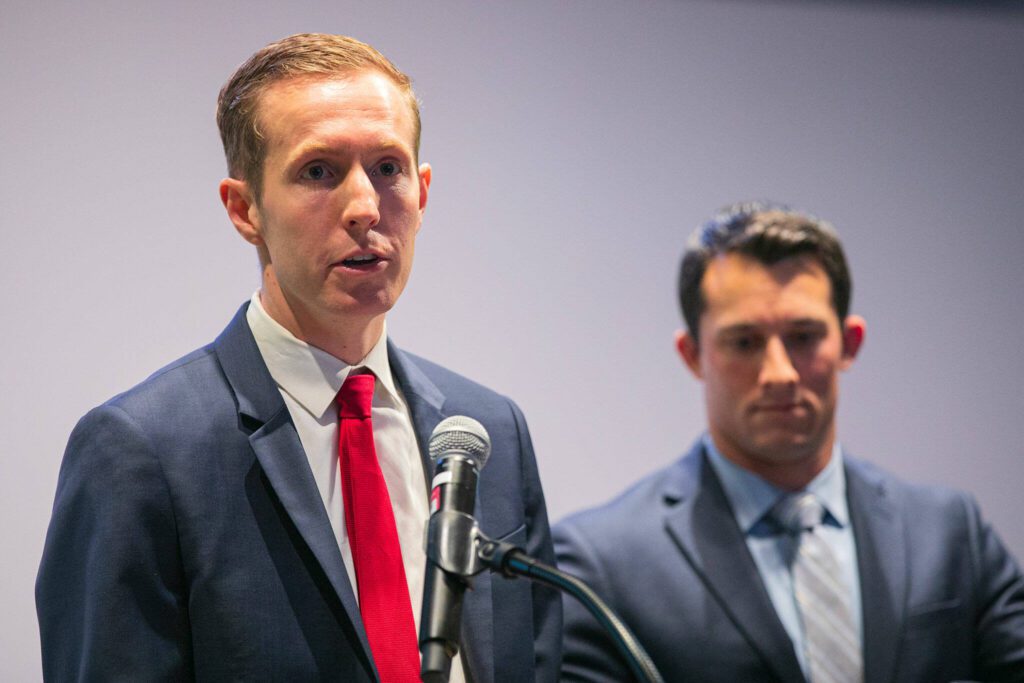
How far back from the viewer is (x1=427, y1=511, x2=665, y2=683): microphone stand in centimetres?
145

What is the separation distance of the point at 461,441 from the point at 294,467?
0.39m

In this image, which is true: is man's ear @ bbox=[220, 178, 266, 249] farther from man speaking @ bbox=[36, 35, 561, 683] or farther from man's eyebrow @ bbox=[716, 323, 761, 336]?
man's eyebrow @ bbox=[716, 323, 761, 336]

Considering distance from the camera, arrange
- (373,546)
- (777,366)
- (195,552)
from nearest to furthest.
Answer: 1. (195,552)
2. (373,546)
3. (777,366)

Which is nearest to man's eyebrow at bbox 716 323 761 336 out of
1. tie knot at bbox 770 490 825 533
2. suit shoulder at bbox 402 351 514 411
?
tie knot at bbox 770 490 825 533

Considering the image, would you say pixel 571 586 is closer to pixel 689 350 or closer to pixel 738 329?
pixel 738 329

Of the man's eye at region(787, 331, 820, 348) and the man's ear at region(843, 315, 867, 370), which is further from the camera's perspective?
the man's ear at region(843, 315, 867, 370)

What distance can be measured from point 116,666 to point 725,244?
178 cm

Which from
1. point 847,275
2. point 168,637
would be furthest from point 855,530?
point 168,637

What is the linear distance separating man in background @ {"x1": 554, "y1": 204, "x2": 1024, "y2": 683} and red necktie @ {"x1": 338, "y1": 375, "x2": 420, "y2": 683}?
0.83 metres

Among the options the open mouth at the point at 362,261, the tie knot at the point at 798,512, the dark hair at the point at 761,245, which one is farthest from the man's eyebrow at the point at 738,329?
the open mouth at the point at 362,261

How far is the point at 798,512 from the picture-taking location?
8.96 feet

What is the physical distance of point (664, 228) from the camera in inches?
136

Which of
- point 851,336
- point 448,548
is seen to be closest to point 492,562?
point 448,548

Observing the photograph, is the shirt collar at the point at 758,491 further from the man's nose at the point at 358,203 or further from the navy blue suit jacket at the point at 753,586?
the man's nose at the point at 358,203
